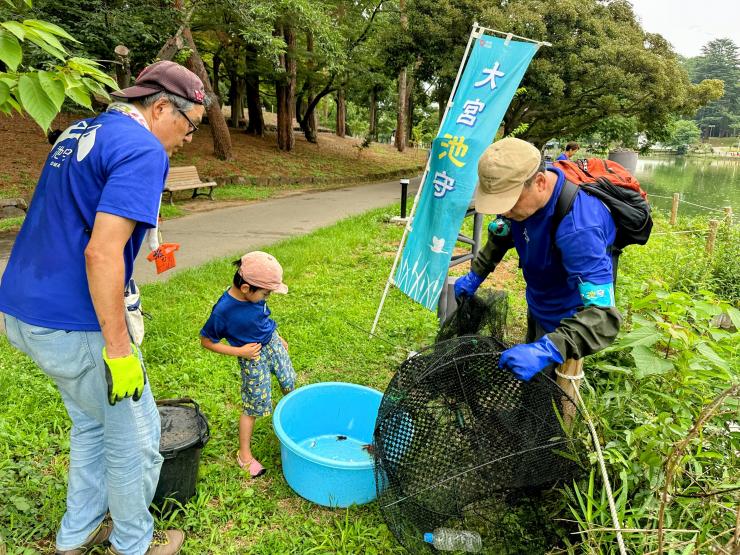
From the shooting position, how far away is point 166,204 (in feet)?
31.4

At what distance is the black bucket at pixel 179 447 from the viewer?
2.13 metres

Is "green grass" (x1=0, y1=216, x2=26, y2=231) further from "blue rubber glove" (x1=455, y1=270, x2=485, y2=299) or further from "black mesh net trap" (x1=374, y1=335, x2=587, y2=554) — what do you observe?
"black mesh net trap" (x1=374, y1=335, x2=587, y2=554)

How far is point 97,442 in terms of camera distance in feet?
6.20

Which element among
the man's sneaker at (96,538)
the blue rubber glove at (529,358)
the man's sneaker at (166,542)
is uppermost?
the blue rubber glove at (529,358)

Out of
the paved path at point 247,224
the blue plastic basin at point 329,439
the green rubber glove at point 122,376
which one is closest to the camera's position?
the green rubber glove at point 122,376

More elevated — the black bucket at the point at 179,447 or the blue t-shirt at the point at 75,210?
the blue t-shirt at the point at 75,210

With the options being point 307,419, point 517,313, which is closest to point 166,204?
point 517,313

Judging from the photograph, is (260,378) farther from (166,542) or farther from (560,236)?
(560,236)

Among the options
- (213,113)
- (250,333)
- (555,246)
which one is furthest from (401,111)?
(555,246)

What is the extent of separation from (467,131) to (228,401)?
97.8 inches

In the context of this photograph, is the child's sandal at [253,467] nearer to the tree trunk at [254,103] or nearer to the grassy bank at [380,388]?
the grassy bank at [380,388]

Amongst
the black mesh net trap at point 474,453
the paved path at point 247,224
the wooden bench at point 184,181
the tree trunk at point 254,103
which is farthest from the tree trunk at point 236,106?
the black mesh net trap at point 474,453

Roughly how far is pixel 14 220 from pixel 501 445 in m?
8.22

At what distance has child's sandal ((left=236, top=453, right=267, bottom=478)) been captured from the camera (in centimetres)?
258
